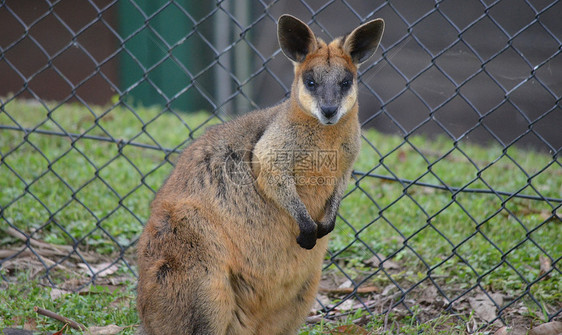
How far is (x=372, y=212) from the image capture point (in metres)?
5.16

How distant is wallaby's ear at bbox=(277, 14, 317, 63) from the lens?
124 inches

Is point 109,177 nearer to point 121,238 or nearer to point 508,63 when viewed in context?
point 121,238

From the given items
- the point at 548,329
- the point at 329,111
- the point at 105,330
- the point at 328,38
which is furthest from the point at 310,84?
the point at 328,38

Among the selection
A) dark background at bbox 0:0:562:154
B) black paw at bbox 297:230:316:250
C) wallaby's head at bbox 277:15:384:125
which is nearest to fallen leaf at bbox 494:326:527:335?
dark background at bbox 0:0:562:154

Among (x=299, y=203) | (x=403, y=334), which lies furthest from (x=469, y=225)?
(x=299, y=203)

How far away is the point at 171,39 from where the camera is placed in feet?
24.5

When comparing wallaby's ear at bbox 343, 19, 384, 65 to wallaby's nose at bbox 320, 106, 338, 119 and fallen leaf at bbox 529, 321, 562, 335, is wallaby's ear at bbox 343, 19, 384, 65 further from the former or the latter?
fallen leaf at bbox 529, 321, 562, 335

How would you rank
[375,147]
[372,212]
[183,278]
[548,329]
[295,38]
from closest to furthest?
[183,278] → [295,38] → [548,329] → [372,212] → [375,147]

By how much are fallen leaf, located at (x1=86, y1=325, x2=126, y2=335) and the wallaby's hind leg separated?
0.36m

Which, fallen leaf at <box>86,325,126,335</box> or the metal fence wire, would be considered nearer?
A: fallen leaf at <box>86,325,126,335</box>

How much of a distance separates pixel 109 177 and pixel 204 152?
251cm

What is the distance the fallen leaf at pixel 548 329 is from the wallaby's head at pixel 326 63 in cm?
162

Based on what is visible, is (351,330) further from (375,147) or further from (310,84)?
(375,147)

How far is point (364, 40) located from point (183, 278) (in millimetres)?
1545
